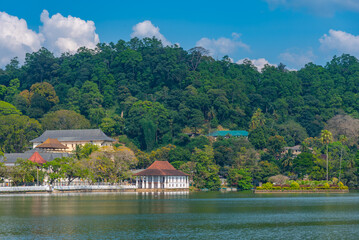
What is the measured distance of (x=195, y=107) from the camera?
13612 centimetres

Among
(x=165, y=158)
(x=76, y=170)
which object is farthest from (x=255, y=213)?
(x=165, y=158)

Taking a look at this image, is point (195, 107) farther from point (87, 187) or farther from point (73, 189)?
point (73, 189)

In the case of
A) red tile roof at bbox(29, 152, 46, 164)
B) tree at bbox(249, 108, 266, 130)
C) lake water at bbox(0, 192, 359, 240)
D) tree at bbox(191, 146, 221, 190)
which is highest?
tree at bbox(249, 108, 266, 130)

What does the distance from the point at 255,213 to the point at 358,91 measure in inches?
4735

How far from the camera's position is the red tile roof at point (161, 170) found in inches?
3767

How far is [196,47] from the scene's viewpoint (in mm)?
167625

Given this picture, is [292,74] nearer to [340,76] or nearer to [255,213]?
[340,76]

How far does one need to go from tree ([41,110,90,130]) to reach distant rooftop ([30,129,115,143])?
5787mm

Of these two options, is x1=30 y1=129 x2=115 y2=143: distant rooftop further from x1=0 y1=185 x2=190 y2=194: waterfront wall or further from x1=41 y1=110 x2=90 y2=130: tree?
x1=0 y1=185 x2=190 y2=194: waterfront wall

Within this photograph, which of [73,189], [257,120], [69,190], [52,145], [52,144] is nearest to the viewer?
[69,190]

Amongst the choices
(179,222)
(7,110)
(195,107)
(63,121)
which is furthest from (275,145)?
(179,222)

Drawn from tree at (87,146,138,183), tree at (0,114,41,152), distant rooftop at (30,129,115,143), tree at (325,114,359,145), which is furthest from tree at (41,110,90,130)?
tree at (325,114,359,145)

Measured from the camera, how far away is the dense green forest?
106m

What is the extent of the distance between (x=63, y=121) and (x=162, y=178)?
4492cm
